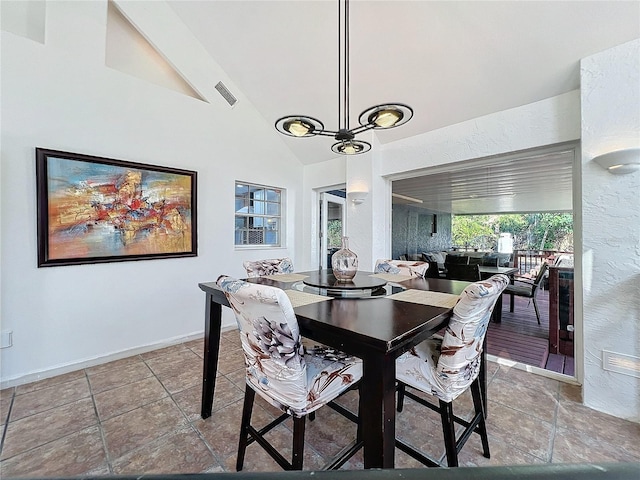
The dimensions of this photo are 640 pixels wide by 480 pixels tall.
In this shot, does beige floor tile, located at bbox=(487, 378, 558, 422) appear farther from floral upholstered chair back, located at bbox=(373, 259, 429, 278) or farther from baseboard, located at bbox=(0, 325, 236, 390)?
baseboard, located at bbox=(0, 325, 236, 390)

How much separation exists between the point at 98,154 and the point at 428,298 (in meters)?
3.09

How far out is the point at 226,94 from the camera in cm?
360

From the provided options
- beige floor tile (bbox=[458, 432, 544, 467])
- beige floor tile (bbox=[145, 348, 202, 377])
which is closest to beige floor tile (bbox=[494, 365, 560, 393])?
beige floor tile (bbox=[458, 432, 544, 467])

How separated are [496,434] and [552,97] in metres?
2.61

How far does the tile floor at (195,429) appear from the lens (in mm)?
1558

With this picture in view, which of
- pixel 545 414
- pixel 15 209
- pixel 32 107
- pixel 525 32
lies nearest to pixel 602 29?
pixel 525 32

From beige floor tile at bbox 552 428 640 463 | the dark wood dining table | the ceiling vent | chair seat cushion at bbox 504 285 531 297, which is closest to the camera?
the dark wood dining table

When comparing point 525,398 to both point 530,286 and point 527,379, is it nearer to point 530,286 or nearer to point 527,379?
point 527,379

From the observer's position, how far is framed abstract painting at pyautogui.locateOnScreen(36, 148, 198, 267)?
2.40 meters

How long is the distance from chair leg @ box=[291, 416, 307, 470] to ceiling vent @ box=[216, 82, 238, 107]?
365 centimetres

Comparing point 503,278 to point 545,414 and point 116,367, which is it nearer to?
point 545,414

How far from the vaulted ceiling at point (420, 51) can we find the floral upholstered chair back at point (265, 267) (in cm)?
196

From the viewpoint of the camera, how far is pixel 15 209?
7.47 ft

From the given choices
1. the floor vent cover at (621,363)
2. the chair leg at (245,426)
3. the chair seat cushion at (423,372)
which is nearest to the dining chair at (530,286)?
the floor vent cover at (621,363)
